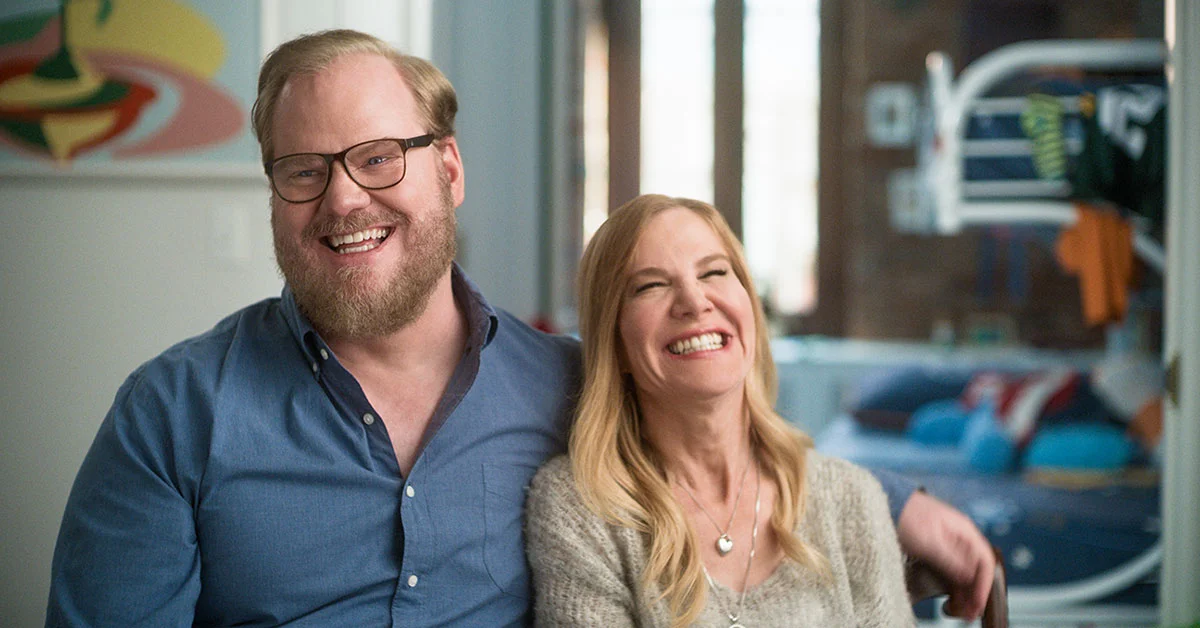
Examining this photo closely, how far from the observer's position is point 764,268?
18.2 feet

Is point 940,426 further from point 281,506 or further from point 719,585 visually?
point 281,506

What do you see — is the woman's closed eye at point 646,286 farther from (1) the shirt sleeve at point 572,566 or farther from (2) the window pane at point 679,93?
(2) the window pane at point 679,93

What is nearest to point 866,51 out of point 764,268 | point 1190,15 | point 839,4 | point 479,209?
point 839,4

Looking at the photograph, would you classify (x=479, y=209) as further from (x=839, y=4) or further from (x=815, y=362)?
(x=839, y=4)

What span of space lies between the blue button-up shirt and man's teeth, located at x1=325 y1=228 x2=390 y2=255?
0.12 meters

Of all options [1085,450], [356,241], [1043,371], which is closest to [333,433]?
[356,241]

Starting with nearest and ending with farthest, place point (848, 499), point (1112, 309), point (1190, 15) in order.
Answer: point (848, 499) → point (1190, 15) → point (1112, 309)

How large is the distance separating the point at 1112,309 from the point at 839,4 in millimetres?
2586

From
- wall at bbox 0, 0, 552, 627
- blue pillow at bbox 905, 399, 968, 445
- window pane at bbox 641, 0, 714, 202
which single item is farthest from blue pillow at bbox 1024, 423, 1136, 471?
wall at bbox 0, 0, 552, 627

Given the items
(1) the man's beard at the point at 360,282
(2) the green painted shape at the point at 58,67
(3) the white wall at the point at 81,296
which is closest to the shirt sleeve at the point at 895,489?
(1) the man's beard at the point at 360,282

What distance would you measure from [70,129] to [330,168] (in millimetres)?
1351

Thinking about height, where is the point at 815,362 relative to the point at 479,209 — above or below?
below

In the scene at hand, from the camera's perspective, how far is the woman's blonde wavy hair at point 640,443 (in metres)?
1.37

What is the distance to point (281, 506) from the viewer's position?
1.34m
